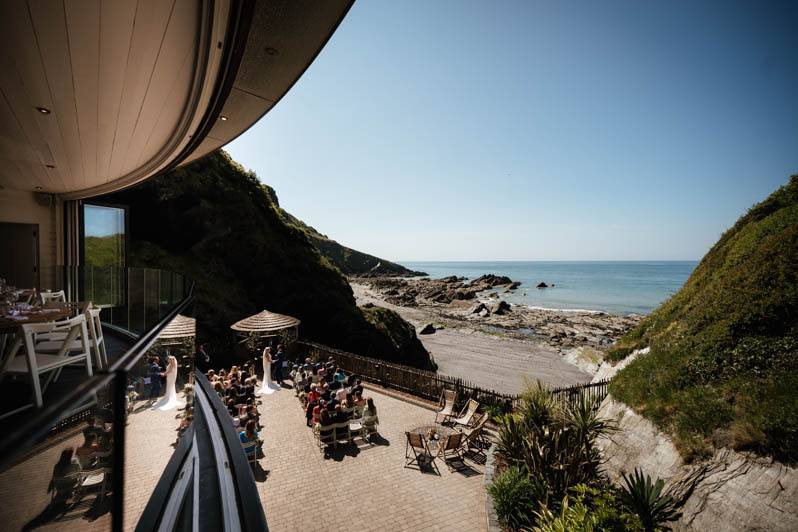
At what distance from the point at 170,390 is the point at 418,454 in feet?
26.7

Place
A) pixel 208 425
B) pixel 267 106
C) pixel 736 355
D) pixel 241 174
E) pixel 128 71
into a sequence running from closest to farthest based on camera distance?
1. pixel 128 71
2. pixel 267 106
3. pixel 208 425
4. pixel 736 355
5. pixel 241 174

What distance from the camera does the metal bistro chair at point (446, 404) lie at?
39.0ft

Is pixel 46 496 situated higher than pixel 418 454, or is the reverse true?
pixel 46 496

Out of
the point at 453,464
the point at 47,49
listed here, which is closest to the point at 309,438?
the point at 453,464

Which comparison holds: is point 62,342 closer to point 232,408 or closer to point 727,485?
point 232,408

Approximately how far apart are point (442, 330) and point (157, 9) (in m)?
43.6

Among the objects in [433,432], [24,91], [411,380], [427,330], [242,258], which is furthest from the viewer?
[427,330]

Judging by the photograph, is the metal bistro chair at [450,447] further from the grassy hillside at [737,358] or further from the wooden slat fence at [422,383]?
the grassy hillside at [737,358]

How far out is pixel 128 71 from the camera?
10.5 ft

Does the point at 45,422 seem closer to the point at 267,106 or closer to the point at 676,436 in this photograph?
the point at 267,106

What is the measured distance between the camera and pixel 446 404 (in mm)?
12578

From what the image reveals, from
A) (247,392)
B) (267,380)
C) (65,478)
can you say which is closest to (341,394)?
(247,392)

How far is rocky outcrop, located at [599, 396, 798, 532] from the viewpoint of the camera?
227 inches

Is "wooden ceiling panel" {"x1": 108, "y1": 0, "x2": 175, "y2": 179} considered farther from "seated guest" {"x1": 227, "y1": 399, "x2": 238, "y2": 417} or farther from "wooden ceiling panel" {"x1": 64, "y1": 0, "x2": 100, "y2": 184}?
"seated guest" {"x1": 227, "y1": 399, "x2": 238, "y2": 417}
